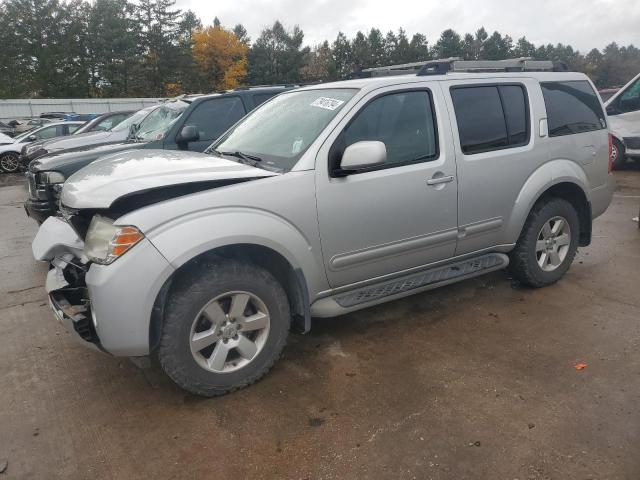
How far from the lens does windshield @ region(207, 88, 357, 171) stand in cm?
336

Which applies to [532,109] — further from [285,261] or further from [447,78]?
[285,261]

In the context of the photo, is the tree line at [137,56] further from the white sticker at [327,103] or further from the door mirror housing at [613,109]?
the white sticker at [327,103]

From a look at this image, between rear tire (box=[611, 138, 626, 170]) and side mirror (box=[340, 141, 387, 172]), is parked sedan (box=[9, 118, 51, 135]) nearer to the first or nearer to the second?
rear tire (box=[611, 138, 626, 170])

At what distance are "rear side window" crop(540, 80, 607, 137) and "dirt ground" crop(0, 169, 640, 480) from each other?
4.88 ft

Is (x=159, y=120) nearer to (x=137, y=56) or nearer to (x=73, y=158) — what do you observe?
(x=73, y=158)

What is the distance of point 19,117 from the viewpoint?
33406mm

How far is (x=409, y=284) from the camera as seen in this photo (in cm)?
367

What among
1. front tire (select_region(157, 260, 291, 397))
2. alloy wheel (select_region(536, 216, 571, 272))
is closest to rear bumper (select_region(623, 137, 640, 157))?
alloy wheel (select_region(536, 216, 571, 272))

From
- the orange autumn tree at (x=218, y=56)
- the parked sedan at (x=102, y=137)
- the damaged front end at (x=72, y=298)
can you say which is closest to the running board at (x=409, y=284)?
the damaged front end at (x=72, y=298)

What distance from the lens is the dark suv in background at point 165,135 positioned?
593cm

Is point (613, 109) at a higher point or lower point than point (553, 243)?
higher

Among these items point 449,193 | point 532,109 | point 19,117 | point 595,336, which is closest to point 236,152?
point 449,193

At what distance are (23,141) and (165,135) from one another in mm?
11890

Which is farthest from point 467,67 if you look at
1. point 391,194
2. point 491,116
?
point 391,194
